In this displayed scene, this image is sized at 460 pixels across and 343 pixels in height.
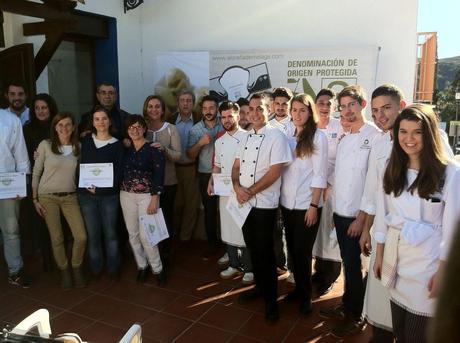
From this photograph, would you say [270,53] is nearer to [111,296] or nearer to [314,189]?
[314,189]

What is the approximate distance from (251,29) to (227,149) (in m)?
2.73

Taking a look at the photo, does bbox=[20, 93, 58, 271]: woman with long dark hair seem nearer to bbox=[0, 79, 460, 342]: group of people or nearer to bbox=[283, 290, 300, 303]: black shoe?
bbox=[0, 79, 460, 342]: group of people

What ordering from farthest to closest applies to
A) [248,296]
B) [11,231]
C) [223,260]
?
[223,260] → [11,231] → [248,296]

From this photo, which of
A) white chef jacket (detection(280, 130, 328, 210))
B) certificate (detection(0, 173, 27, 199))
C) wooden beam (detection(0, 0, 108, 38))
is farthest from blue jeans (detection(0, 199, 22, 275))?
white chef jacket (detection(280, 130, 328, 210))

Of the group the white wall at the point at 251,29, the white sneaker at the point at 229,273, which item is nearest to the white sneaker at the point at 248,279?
the white sneaker at the point at 229,273

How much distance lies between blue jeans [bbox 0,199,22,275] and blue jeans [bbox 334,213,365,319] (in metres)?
2.92

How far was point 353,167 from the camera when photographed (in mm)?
2783

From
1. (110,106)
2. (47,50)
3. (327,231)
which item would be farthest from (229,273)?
(47,50)

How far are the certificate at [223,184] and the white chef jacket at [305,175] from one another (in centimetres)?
77

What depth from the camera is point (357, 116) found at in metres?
2.82

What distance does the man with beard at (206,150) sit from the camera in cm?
430

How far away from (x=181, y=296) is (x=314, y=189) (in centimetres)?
160

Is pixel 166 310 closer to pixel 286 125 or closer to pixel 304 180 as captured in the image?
pixel 304 180

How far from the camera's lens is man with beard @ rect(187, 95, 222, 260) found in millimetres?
4305
